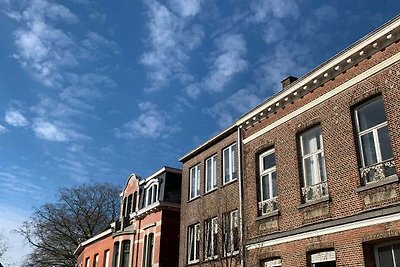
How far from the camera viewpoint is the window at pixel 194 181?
934 inches

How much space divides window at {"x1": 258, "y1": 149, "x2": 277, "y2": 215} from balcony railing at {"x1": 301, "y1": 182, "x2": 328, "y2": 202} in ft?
5.79

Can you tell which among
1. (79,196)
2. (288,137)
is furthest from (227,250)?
(79,196)

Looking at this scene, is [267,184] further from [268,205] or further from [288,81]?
[288,81]

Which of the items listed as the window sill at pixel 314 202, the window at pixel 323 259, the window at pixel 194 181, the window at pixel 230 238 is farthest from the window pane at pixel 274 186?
the window at pixel 194 181

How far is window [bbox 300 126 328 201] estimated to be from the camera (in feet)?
49.5

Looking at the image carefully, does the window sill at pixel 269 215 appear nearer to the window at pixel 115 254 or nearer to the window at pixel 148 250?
the window at pixel 148 250

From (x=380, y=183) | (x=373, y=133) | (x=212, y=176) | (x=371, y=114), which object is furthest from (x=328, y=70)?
(x=212, y=176)

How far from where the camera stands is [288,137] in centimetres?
1692

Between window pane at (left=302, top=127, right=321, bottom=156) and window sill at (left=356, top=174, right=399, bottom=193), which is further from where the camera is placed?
window pane at (left=302, top=127, right=321, bottom=156)

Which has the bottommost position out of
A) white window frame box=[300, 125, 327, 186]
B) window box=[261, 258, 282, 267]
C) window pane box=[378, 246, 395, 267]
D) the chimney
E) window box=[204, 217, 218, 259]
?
window pane box=[378, 246, 395, 267]

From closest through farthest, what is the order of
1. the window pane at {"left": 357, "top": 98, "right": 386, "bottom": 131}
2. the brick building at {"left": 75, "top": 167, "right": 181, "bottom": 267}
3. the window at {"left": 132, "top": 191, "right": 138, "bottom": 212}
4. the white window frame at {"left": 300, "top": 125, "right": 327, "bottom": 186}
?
the window pane at {"left": 357, "top": 98, "right": 386, "bottom": 131}, the white window frame at {"left": 300, "top": 125, "right": 327, "bottom": 186}, the brick building at {"left": 75, "top": 167, "right": 181, "bottom": 267}, the window at {"left": 132, "top": 191, "right": 138, "bottom": 212}

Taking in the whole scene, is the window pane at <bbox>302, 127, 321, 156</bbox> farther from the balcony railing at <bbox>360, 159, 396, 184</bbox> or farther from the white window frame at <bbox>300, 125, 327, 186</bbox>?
the balcony railing at <bbox>360, 159, 396, 184</bbox>

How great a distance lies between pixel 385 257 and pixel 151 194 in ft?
63.8

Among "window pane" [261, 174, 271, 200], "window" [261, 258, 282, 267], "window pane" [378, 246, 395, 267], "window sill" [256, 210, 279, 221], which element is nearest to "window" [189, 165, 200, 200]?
"window pane" [261, 174, 271, 200]
